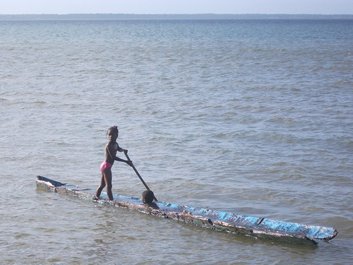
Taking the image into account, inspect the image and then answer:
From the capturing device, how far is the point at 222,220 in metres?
9.47

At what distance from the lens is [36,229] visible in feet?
31.0

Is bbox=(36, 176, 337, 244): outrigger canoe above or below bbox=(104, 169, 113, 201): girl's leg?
Result: below

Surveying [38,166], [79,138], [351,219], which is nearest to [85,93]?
[79,138]

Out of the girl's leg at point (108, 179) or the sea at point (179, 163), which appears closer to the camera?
the sea at point (179, 163)

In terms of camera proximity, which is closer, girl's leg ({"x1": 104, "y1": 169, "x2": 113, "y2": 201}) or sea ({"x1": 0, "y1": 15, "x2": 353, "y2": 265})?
sea ({"x1": 0, "y1": 15, "x2": 353, "y2": 265})

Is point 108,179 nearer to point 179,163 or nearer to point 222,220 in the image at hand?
point 222,220

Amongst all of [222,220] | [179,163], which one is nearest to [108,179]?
[222,220]

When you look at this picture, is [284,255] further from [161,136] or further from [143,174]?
[161,136]

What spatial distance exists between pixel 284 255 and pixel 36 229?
3464mm

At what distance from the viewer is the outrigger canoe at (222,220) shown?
28.6 feet

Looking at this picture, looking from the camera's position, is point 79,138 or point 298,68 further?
point 298,68

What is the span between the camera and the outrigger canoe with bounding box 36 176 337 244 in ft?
28.6

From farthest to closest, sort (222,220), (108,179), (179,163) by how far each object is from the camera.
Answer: (179,163)
(108,179)
(222,220)

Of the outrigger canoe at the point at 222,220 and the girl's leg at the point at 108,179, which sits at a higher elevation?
the girl's leg at the point at 108,179
